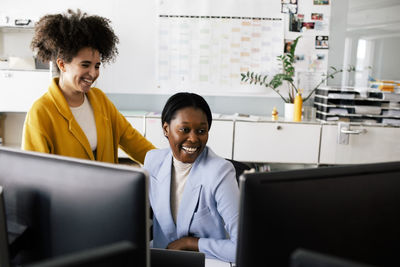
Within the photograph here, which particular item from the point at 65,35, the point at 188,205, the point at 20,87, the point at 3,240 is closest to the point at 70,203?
the point at 3,240

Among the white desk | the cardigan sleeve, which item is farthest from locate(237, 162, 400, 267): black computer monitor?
the cardigan sleeve

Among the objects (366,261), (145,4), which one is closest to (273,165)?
(145,4)

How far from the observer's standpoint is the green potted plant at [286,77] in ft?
11.2

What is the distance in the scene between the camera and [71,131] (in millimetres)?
1616

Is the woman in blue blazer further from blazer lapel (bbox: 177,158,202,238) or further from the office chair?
the office chair

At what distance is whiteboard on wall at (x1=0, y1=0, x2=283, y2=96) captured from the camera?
3527 mm

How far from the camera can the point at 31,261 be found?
31.0 inches

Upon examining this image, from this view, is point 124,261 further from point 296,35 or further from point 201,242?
point 296,35

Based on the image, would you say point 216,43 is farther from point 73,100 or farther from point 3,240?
point 3,240

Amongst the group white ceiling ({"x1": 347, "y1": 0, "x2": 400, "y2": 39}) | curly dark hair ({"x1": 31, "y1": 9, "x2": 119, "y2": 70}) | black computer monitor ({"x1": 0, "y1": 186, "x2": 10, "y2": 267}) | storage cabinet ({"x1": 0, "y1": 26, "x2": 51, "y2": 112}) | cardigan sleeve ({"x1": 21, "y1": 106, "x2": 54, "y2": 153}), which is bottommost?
black computer monitor ({"x1": 0, "y1": 186, "x2": 10, "y2": 267})

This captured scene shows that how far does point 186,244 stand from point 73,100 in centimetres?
93

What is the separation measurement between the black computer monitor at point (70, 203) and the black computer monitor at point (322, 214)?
20 centimetres

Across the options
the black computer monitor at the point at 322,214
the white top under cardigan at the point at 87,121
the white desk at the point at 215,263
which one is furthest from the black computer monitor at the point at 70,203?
the white top under cardigan at the point at 87,121

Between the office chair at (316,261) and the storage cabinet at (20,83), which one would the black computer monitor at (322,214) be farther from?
the storage cabinet at (20,83)
